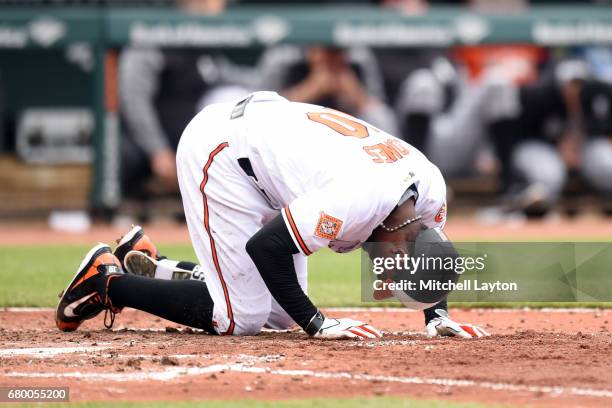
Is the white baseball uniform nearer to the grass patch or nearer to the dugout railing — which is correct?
the grass patch

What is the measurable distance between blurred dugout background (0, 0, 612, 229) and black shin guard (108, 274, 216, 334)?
11172 millimetres

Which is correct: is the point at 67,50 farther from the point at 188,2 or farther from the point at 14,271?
the point at 14,271

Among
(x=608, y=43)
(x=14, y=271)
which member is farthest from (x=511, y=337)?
(x=608, y=43)

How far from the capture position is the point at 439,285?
5.78 m

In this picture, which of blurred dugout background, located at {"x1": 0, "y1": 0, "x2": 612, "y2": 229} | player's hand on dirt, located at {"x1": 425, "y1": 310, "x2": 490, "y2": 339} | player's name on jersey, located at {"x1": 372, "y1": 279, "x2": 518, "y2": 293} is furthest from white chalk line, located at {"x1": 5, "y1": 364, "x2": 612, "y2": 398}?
blurred dugout background, located at {"x1": 0, "y1": 0, "x2": 612, "y2": 229}

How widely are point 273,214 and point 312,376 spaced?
1.44 m

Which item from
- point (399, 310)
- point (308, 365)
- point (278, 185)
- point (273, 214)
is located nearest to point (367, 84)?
point (399, 310)

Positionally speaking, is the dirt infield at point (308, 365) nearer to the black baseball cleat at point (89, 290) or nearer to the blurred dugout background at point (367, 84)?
the black baseball cleat at point (89, 290)

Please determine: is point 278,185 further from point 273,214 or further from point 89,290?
point 89,290

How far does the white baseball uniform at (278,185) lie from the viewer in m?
5.42

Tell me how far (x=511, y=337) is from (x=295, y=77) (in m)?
12.1

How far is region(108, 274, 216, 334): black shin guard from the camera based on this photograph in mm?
6156

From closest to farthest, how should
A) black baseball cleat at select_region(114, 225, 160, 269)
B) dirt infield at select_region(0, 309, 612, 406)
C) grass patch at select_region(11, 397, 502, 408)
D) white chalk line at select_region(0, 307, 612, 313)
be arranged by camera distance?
grass patch at select_region(11, 397, 502, 408) < dirt infield at select_region(0, 309, 612, 406) < black baseball cleat at select_region(114, 225, 160, 269) < white chalk line at select_region(0, 307, 612, 313)

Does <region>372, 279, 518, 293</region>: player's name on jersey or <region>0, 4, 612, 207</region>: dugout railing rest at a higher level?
<region>0, 4, 612, 207</region>: dugout railing
